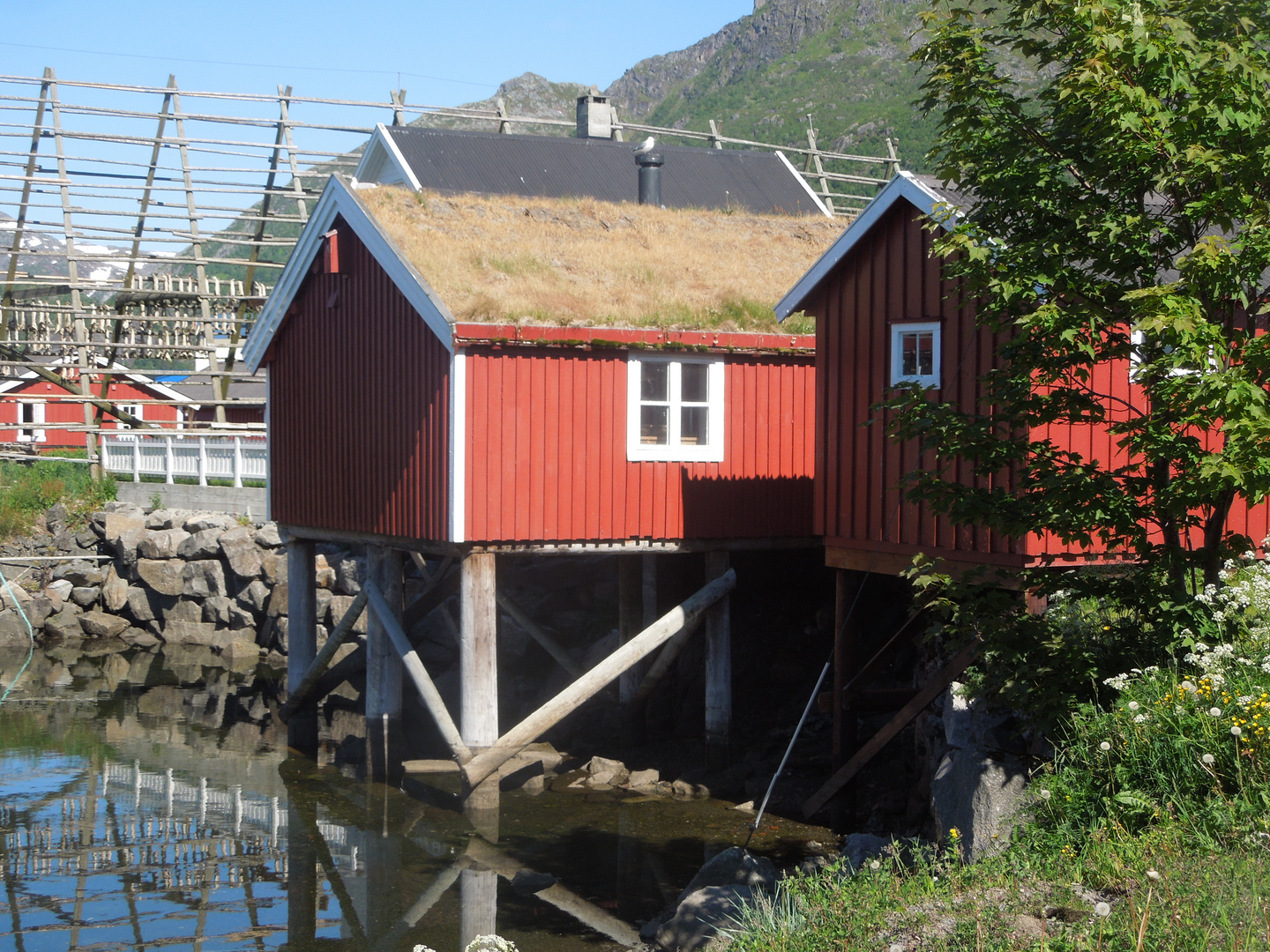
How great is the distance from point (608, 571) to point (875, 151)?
92.4 meters

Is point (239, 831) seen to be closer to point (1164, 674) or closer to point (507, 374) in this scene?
point (507, 374)

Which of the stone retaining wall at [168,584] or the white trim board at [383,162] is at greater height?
the white trim board at [383,162]

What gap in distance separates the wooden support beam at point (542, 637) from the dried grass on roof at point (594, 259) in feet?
15.5

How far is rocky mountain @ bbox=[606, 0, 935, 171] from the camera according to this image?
111875 millimetres

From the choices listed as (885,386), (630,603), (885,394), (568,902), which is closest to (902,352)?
(885,394)

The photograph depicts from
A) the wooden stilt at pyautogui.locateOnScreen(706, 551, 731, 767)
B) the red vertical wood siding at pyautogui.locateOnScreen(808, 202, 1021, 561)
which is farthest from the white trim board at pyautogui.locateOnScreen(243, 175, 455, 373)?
the wooden stilt at pyautogui.locateOnScreen(706, 551, 731, 767)

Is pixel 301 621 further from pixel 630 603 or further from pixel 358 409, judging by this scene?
pixel 630 603

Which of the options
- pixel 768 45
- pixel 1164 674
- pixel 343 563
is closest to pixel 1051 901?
pixel 1164 674

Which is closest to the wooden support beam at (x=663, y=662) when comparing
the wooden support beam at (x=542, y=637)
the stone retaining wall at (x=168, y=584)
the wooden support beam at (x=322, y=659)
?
the wooden support beam at (x=542, y=637)

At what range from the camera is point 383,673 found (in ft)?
54.3

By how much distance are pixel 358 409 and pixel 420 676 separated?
Answer: 11.8 feet

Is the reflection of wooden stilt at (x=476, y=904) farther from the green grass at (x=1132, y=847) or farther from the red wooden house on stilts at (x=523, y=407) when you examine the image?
the green grass at (x=1132, y=847)

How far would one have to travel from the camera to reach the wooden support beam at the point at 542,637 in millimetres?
17406

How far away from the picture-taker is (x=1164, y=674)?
7348mm
